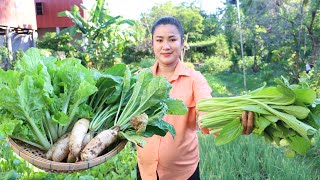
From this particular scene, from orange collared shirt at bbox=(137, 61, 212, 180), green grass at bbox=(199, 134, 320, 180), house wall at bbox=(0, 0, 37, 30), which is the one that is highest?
house wall at bbox=(0, 0, 37, 30)

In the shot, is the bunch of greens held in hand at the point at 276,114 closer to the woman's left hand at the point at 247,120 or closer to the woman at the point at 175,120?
the woman's left hand at the point at 247,120

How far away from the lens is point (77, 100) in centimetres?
148

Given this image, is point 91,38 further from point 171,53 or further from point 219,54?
point 171,53

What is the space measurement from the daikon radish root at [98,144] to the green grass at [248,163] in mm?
1463

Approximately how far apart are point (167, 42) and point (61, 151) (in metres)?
0.85

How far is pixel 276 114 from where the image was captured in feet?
5.08

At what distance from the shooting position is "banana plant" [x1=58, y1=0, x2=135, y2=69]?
47.8 feet

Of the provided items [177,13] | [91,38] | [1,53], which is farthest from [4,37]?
[177,13]

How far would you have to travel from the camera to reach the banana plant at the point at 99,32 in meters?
14.6

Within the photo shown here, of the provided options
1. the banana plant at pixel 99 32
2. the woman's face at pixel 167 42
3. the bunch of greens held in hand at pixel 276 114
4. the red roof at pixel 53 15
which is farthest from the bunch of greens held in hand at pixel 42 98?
the red roof at pixel 53 15

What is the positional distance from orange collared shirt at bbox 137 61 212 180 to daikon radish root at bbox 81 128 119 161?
596 millimetres

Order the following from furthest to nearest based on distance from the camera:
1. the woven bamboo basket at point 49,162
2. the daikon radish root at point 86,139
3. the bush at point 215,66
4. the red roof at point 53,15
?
the red roof at point 53,15
the bush at point 215,66
the daikon radish root at point 86,139
the woven bamboo basket at point 49,162

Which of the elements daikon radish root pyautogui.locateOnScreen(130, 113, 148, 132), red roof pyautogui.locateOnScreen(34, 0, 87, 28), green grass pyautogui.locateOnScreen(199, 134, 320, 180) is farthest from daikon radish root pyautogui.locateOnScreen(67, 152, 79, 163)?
red roof pyautogui.locateOnScreen(34, 0, 87, 28)

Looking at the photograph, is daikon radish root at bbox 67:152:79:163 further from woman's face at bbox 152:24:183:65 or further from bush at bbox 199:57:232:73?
bush at bbox 199:57:232:73
